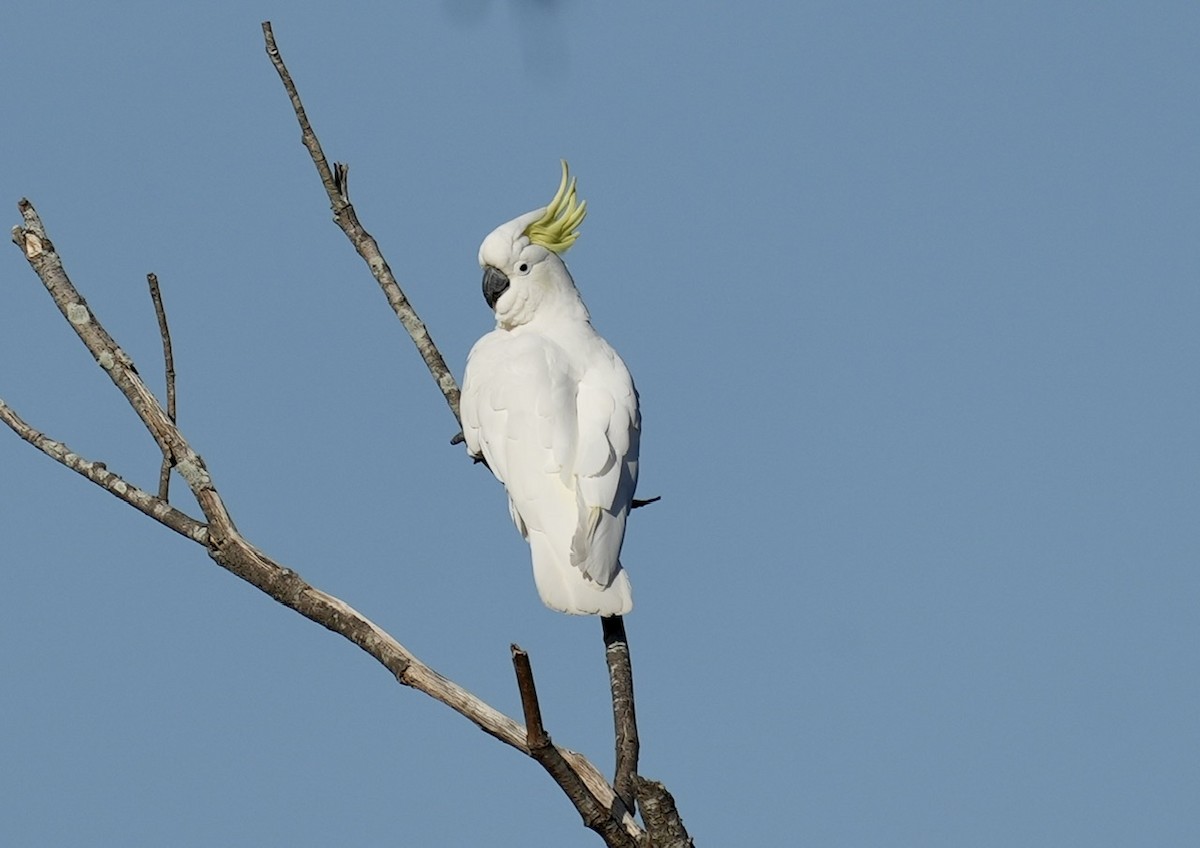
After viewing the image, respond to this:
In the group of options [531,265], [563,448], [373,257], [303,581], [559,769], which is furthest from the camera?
[531,265]

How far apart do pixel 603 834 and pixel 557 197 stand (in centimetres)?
253

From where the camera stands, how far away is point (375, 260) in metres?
Result: 5.39

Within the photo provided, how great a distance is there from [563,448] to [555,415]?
124 millimetres

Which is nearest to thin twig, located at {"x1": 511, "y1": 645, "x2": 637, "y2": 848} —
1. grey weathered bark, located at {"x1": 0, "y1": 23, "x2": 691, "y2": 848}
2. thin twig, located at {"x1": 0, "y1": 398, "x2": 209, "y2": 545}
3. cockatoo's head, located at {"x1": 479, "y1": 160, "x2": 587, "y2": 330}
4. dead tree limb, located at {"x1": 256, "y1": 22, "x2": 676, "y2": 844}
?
grey weathered bark, located at {"x1": 0, "y1": 23, "x2": 691, "y2": 848}

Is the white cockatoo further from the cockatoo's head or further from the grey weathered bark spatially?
the grey weathered bark

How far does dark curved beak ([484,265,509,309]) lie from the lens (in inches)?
224

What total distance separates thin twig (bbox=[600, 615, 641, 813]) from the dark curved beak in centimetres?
141

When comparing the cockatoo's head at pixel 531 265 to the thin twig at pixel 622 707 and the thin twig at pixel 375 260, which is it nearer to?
the thin twig at pixel 375 260

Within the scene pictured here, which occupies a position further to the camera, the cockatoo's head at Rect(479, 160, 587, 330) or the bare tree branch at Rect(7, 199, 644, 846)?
the cockatoo's head at Rect(479, 160, 587, 330)

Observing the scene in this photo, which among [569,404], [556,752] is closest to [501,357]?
[569,404]

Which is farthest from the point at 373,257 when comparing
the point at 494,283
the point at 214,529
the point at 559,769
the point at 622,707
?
the point at 559,769

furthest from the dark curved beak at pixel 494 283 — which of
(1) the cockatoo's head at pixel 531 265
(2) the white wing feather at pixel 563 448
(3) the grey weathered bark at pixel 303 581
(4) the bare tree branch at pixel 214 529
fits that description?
(4) the bare tree branch at pixel 214 529

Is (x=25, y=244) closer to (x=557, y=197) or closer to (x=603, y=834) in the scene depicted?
(x=557, y=197)

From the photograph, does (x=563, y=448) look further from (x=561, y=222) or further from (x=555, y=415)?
(x=561, y=222)
